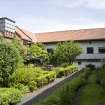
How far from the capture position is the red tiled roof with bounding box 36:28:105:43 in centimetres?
5050

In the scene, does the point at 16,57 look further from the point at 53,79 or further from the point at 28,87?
the point at 53,79

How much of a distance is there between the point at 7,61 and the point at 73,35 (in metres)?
32.7

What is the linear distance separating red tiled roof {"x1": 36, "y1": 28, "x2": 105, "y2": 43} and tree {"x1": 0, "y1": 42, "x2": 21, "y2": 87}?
97.7 ft

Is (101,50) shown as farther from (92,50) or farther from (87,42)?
(87,42)

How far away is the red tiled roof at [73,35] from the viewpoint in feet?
166

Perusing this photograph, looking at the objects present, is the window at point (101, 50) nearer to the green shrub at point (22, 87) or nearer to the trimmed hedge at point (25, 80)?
the trimmed hedge at point (25, 80)

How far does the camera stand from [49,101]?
14.0 m

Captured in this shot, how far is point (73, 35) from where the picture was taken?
52531 mm

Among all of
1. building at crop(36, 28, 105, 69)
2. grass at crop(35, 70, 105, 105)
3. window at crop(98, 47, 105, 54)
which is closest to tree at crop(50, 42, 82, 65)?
building at crop(36, 28, 105, 69)

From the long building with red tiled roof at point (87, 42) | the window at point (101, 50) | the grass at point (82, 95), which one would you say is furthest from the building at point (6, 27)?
the grass at point (82, 95)

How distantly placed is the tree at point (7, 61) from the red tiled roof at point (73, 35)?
1173 inches

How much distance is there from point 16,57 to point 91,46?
30.5 metres

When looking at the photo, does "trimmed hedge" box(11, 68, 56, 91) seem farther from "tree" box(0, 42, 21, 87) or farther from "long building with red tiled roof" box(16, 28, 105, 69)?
"long building with red tiled roof" box(16, 28, 105, 69)

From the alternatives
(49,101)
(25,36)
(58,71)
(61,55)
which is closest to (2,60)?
(49,101)
